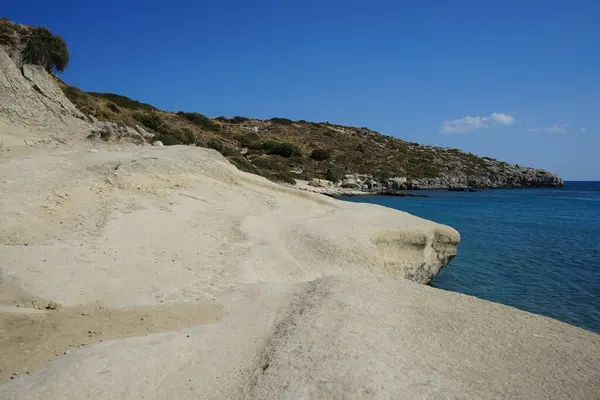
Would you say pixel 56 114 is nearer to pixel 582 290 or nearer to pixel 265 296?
pixel 265 296

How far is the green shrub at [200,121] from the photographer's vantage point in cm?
6725

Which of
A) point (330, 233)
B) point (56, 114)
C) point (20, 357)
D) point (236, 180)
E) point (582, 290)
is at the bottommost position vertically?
point (582, 290)

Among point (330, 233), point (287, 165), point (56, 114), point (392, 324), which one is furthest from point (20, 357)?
point (287, 165)

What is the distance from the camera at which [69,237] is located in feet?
32.0

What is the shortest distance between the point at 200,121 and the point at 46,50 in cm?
5007

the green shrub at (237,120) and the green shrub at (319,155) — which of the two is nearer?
the green shrub at (319,155)

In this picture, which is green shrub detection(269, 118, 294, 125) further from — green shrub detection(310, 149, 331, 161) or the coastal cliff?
the coastal cliff

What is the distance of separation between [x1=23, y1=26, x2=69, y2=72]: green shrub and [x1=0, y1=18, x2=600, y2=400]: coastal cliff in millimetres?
6710

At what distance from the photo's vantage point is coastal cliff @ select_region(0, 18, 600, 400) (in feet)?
17.7

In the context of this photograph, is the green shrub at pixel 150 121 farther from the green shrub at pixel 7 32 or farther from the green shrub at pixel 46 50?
the green shrub at pixel 7 32

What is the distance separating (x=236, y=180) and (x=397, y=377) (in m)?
12.5

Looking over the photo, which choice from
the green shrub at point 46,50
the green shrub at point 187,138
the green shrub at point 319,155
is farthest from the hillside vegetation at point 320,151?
the green shrub at point 46,50

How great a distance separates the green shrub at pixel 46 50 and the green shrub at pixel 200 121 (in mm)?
44861

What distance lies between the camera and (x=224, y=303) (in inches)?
322
